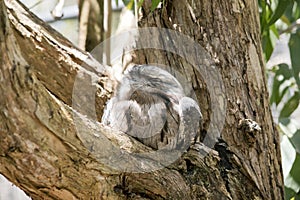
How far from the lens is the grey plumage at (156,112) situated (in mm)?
1406

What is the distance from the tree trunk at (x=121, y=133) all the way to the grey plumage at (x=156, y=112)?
6cm

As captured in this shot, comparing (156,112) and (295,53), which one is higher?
(295,53)

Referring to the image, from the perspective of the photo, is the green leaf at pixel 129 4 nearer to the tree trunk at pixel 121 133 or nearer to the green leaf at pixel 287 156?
the tree trunk at pixel 121 133

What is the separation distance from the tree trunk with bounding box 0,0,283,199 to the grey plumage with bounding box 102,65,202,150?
2.2 inches

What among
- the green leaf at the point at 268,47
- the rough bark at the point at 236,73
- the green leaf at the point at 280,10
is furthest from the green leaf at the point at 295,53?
the rough bark at the point at 236,73

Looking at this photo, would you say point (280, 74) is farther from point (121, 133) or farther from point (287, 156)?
point (121, 133)

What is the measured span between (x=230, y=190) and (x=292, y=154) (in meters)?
0.60

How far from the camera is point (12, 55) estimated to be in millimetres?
1004

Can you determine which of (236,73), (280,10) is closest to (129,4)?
(280,10)

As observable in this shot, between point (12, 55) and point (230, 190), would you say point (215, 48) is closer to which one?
point (230, 190)

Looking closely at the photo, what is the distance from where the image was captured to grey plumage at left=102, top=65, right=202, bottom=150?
1406 millimetres

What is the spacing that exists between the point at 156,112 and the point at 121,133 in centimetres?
14

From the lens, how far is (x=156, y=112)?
1433 mm

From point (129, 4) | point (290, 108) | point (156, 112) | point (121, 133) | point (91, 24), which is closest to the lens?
point (121, 133)
